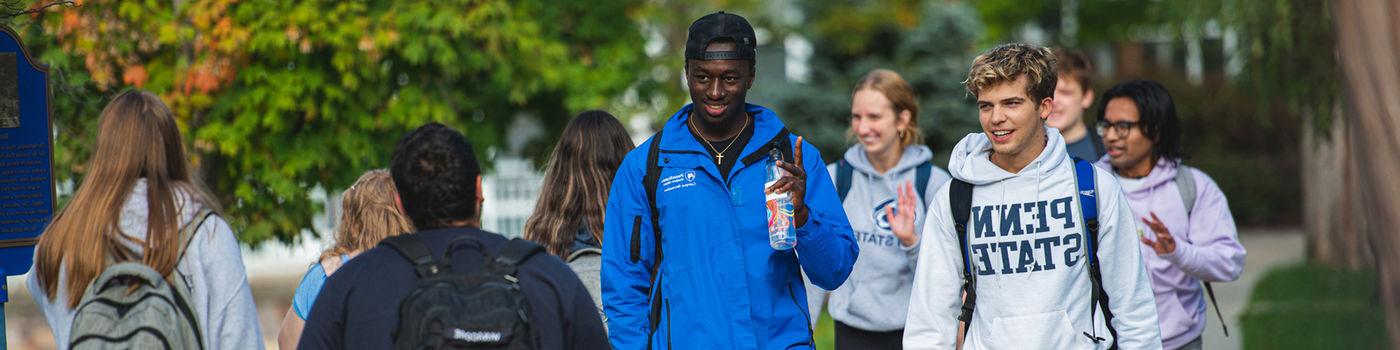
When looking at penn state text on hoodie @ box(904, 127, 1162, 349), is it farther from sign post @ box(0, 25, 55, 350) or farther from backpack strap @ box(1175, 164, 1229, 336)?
sign post @ box(0, 25, 55, 350)

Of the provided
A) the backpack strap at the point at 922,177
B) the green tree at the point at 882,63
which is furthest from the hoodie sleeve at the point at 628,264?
the green tree at the point at 882,63

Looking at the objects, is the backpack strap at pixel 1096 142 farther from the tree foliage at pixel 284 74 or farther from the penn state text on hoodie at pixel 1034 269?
the tree foliage at pixel 284 74

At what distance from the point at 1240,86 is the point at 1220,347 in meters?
2.40

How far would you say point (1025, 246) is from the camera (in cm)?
408

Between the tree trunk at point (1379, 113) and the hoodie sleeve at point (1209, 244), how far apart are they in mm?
1422

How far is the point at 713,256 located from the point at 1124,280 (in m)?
1.17

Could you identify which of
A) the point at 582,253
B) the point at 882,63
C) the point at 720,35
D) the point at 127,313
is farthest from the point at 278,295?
the point at 720,35

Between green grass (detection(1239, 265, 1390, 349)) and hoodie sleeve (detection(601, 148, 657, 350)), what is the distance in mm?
6873

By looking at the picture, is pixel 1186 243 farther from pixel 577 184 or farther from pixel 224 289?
pixel 224 289

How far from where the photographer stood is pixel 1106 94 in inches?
230

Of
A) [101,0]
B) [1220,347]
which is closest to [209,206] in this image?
[101,0]

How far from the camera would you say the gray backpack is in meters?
3.93

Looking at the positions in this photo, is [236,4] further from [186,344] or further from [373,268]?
[373,268]

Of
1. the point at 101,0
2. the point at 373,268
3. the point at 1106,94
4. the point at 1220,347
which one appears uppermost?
the point at 101,0
